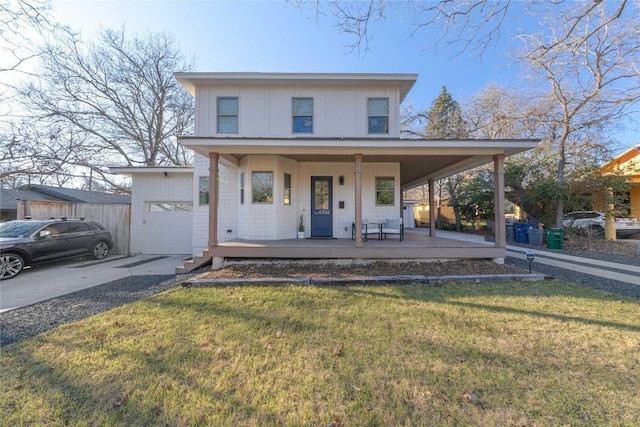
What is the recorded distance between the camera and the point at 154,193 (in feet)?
32.6

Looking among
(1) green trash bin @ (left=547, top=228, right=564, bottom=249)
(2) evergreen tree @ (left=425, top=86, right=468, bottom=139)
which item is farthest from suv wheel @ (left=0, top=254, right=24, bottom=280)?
(2) evergreen tree @ (left=425, top=86, right=468, bottom=139)

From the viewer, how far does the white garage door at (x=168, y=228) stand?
10.1 metres

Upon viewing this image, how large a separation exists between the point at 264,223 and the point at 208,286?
3.00 metres

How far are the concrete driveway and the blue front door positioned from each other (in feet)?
14.7

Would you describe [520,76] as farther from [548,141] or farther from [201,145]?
[201,145]

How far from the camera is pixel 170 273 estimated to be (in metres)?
6.73

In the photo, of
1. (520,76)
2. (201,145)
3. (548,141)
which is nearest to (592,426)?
(201,145)

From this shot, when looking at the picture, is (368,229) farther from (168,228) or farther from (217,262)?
(168,228)

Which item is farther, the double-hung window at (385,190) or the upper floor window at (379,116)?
the double-hung window at (385,190)

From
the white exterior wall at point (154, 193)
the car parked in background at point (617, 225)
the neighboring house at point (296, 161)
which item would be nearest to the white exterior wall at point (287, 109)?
the neighboring house at point (296, 161)

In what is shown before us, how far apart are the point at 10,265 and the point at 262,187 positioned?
665 centimetres

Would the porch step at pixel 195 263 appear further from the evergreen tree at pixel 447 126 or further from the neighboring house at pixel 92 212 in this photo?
the evergreen tree at pixel 447 126

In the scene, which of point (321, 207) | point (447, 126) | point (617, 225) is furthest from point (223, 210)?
point (617, 225)

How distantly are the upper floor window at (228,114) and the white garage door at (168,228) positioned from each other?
11.3 ft
